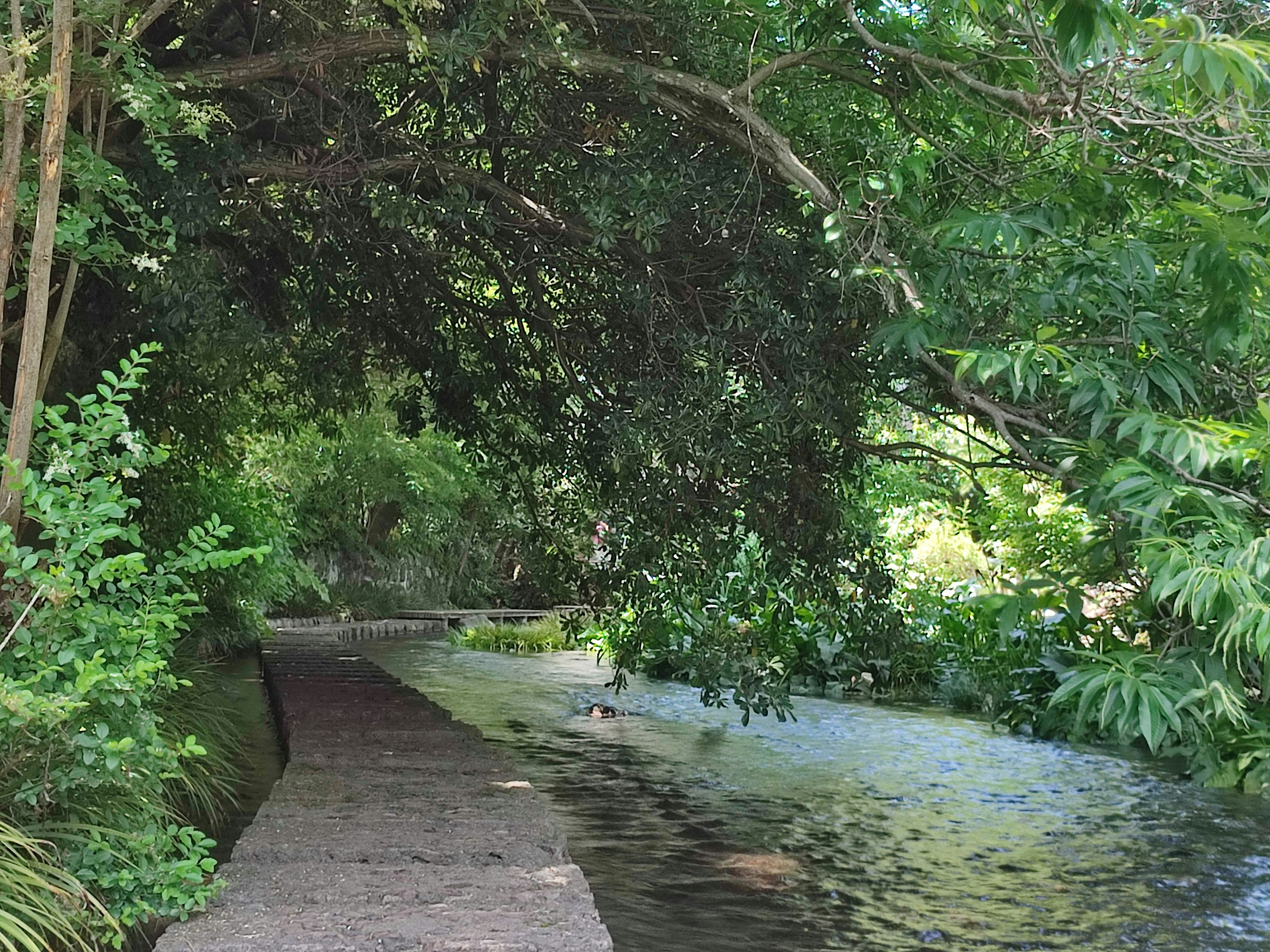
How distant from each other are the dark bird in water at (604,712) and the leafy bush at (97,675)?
7338 millimetres

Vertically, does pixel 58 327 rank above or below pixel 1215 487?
above

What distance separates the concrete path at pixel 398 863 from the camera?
313cm

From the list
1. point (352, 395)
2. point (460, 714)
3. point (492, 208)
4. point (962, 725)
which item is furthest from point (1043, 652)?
point (492, 208)

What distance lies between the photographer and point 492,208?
5.92 metres

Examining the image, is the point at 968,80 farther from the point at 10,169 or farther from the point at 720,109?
the point at 10,169

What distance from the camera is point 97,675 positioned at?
10.3ft

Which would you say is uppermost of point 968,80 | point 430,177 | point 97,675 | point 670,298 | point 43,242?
point 968,80

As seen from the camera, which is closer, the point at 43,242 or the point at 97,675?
the point at 97,675

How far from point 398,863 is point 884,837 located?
11.1ft

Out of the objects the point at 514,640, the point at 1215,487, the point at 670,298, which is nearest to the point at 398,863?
the point at 1215,487

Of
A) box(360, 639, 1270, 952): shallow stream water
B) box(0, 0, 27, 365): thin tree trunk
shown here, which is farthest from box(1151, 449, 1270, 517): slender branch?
box(0, 0, 27, 365): thin tree trunk

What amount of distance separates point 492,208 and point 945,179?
2.13 metres

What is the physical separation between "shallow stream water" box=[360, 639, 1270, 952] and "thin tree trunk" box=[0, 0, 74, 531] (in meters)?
2.76

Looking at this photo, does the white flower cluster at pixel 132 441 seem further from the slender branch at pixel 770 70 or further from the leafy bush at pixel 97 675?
the slender branch at pixel 770 70
